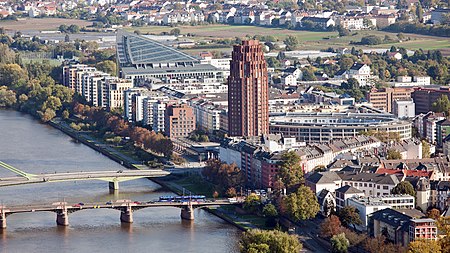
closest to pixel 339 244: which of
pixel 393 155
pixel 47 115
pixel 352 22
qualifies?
pixel 393 155

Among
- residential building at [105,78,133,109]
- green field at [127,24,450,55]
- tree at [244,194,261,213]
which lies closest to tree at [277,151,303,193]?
tree at [244,194,261,213]

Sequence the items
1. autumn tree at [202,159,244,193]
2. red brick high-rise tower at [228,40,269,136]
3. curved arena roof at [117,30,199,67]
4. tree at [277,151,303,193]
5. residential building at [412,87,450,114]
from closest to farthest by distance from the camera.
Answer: tree at [277,151,303,193]
autumn tree at [202,159,244,193]
red brick high-rise tower at [228,40,269,136]
residential building at [412,87,450,114]
curved arena roof at [117,30,199,67]

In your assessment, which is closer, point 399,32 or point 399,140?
point 399,140

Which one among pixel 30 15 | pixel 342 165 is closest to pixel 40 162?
pixel 342 165

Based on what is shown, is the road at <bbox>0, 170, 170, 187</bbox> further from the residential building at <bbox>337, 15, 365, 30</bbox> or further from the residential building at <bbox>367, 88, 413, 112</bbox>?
the residential building at <bbox>337, 15, 365, 30</bbox>

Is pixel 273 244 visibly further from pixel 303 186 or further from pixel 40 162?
pixel 40 162
